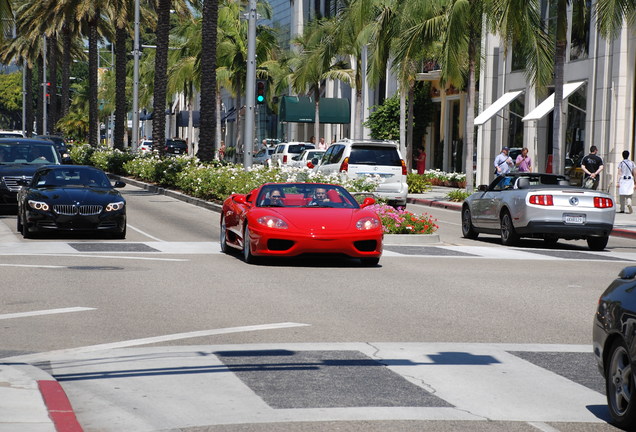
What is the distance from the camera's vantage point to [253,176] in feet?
99.8

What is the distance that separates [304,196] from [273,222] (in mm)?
1340

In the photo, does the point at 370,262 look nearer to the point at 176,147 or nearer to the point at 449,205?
the point at 449,205

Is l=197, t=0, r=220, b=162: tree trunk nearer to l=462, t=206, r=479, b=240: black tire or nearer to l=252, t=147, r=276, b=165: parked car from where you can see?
l=462, t=206, r=479, b=240: black tire

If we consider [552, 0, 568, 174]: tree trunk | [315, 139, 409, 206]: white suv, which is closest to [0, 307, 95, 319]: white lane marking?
[315, 139, 409, 206]: white suv

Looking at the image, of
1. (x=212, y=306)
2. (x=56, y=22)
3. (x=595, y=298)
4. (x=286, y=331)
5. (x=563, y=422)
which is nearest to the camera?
(x=563, y=422)

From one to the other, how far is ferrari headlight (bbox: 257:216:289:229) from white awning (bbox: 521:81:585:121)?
27043 millimetres

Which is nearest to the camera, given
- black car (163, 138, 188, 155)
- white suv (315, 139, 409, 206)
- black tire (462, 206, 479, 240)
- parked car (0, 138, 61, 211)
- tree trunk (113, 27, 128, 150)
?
black tire (462, 206, 479, 240)

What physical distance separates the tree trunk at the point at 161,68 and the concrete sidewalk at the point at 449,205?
10569mm

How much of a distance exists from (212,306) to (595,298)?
476 cm

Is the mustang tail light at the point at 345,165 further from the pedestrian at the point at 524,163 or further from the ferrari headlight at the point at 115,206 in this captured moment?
the ferrari headlight at the point at 115,206

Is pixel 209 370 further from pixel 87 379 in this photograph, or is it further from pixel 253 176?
pixel 253 176

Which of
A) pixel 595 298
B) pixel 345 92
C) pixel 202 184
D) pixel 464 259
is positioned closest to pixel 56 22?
pixel 345 92

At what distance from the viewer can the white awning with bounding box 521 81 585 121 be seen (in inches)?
1624

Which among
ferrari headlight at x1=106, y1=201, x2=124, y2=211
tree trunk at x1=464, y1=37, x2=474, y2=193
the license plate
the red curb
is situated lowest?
the red curb
